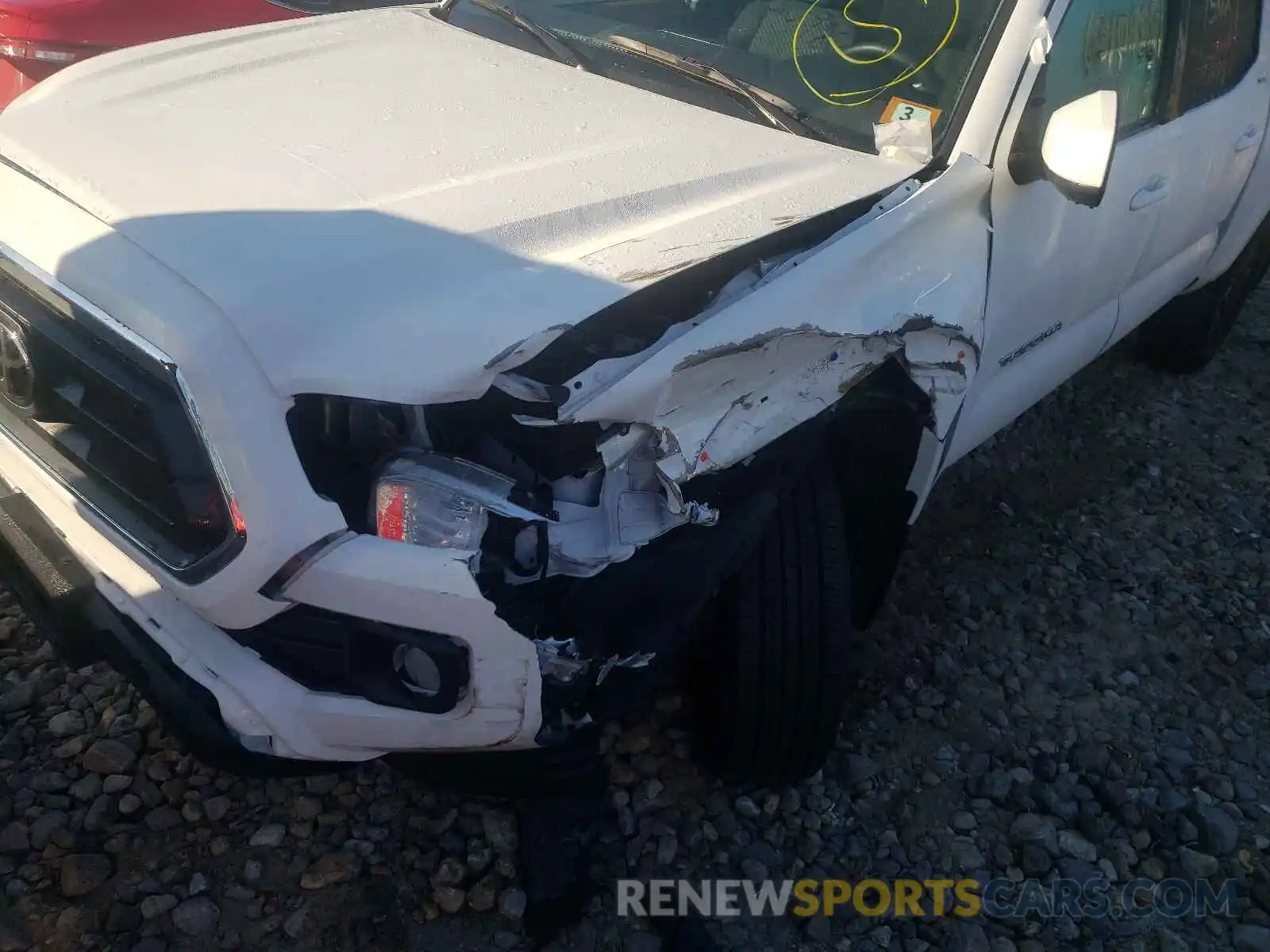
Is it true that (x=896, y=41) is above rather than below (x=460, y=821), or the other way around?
above

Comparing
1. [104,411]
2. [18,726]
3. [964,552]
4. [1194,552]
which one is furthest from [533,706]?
[1194,552]

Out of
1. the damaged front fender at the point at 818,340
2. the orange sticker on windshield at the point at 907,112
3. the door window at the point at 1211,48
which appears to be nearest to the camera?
the damaged front fender at the point at 818,340

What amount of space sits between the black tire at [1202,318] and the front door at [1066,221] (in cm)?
133

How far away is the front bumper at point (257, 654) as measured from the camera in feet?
4.97

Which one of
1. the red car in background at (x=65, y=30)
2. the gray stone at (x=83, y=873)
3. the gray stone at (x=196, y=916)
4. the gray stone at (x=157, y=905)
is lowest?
the gray stone at (x=196, y=916)

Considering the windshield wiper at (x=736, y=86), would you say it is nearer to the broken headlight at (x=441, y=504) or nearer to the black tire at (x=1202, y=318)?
the broken headlight at (x=441, y=504)

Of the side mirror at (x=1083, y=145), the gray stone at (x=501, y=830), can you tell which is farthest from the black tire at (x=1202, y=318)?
the gray stone at (x=501, y=830)

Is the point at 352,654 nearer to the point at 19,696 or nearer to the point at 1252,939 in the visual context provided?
the point at 19,696

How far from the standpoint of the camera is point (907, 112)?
7.44ft

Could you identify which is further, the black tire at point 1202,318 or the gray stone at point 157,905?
the black tire at point 1202,318

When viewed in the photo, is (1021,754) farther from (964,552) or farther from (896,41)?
(896,41)

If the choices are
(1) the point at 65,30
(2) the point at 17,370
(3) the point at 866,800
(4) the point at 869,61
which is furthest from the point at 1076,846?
(1) the point at 65,30

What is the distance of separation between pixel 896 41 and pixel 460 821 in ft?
6.44

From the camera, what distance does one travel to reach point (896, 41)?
2.38 m
